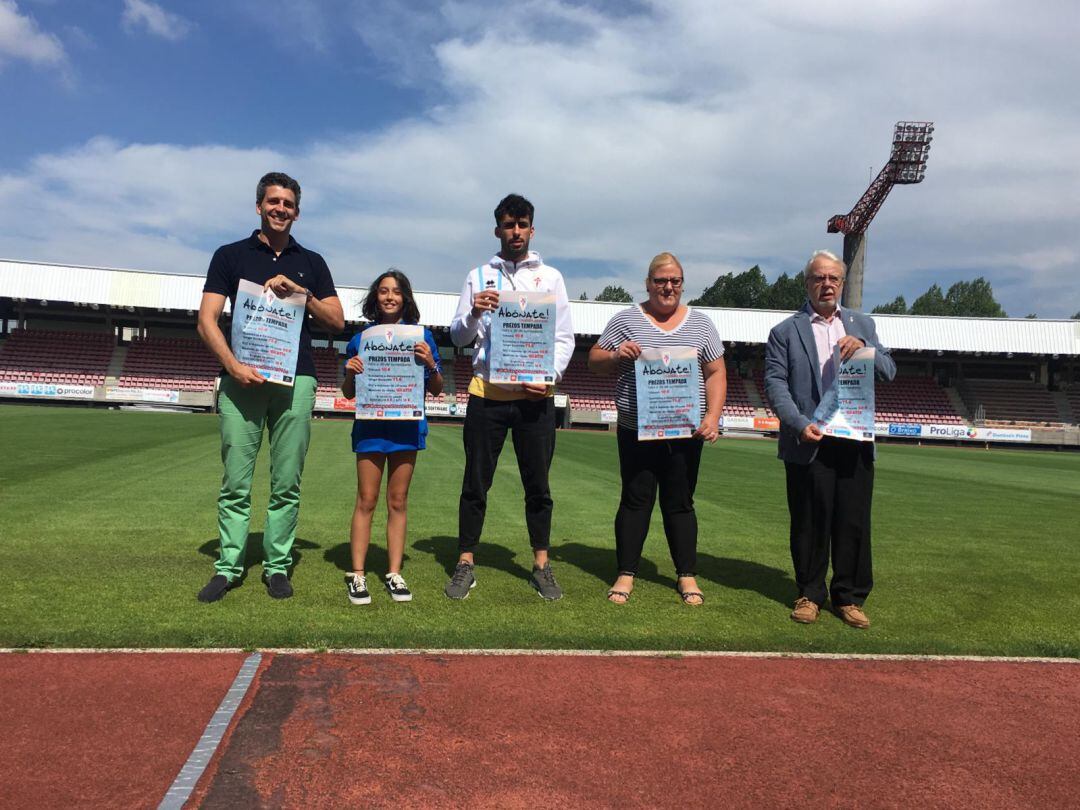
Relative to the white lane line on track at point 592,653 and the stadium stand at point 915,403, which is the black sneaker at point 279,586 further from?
the stadium stand at point 915,403

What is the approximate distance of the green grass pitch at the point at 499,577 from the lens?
343 cm

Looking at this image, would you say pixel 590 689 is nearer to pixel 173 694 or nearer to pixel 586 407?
pixel 173 694

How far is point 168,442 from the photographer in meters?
14.1

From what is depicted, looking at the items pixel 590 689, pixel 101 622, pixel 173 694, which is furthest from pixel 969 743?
pixel 101 622

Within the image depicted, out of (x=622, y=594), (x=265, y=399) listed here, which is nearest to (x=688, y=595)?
(x=622, y=594)

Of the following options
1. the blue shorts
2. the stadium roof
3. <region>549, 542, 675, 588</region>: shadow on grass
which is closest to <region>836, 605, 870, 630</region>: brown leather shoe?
<region>549, 542, 675, 588</region>: shadow on grass

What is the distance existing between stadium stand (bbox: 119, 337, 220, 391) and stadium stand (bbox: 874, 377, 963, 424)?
37438mm

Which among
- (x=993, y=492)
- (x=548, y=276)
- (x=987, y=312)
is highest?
(x=987, y=312)

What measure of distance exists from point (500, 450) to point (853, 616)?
2.26 m

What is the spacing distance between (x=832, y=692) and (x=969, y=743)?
527mm

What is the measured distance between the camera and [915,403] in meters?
40.8

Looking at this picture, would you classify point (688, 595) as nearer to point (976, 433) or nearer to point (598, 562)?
point (598, 562)

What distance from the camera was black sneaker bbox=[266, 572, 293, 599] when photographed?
3.92 metres

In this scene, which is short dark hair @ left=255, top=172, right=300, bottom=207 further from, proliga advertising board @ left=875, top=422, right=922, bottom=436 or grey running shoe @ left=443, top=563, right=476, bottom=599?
proliga advertising board @ left=875, top=422, right=922, bottom=436
